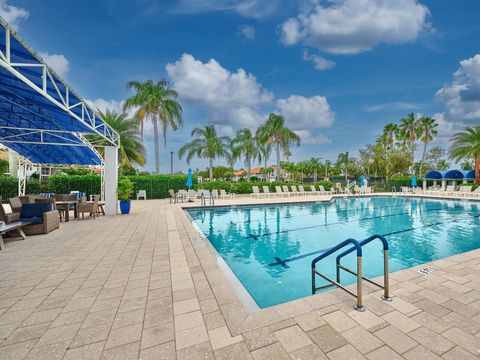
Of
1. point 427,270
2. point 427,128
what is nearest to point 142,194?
point 427,270

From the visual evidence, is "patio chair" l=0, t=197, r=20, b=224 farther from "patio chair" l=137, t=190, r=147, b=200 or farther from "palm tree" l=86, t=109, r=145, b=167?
"palm tree" l=86, t=109, r=145, b=167

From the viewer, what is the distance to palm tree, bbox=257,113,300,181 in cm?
2820

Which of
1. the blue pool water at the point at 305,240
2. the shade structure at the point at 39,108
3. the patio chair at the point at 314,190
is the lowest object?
the blue pool water at the point at 305,240

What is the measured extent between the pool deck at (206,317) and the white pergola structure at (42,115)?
438 cm

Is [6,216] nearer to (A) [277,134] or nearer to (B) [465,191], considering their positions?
(A) [277,134]

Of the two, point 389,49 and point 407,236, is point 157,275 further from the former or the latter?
point 389,49

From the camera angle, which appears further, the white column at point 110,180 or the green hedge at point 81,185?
the green hedge at point 81,185

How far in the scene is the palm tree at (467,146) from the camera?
25.1m

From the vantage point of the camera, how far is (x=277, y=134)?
94.1ft

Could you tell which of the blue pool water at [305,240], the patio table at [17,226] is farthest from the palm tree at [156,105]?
the patio table at [17,226]

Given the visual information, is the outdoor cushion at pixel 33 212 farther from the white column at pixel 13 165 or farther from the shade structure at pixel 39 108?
the white column at pixel 13 165

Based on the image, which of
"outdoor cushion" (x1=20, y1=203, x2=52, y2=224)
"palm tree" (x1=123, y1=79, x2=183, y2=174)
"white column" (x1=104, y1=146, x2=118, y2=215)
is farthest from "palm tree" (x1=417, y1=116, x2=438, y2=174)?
"outdoor cushion" (x1=20, y1=203, x2=52, y2=224)

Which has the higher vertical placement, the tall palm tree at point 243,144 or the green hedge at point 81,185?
the tall palm tree at point 243,144

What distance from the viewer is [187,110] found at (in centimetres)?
2375
